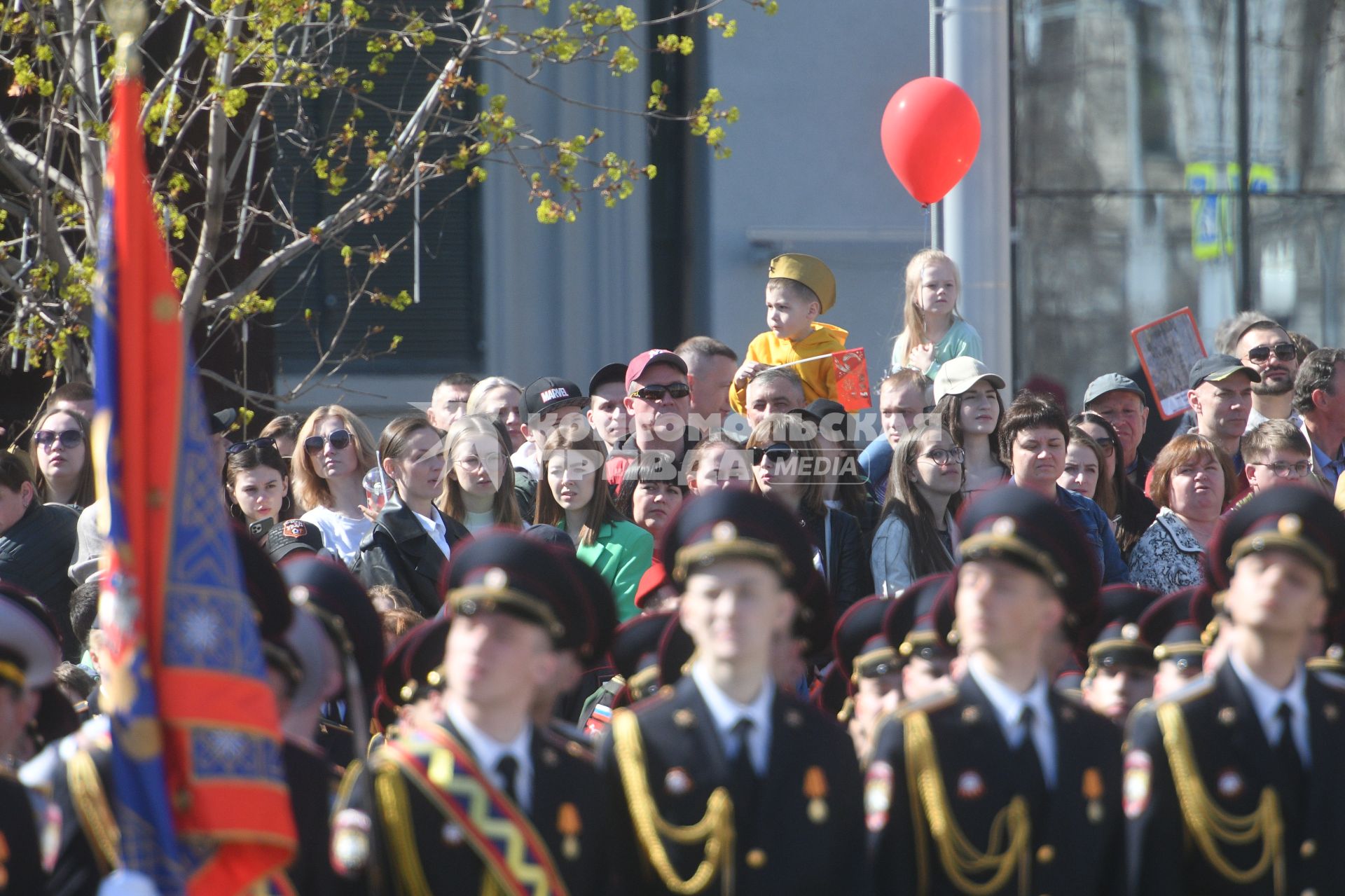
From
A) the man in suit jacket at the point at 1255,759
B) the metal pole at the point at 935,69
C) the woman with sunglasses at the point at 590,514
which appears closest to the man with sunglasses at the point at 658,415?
the woman with sunglasses at the point at 590,514

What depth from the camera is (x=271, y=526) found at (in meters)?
6.31

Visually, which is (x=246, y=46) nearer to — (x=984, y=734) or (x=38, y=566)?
(x=38, y=566)

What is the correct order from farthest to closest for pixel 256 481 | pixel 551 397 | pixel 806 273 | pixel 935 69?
1. pixel 935 69
2. pixel 806 273
3. pixel 551 397
4. pixel 256 481

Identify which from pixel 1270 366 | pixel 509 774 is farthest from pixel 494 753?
pixel 1270 366

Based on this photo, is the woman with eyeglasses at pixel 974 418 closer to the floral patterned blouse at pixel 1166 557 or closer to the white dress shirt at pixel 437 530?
the floral patterned blouse at pixel 1166 557

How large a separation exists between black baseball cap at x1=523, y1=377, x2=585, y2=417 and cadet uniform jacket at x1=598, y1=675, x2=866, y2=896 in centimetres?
358

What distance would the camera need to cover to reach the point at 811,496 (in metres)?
6.04

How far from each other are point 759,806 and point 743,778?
62 millimetres

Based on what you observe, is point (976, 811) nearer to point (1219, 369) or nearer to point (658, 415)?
point (658, 415)

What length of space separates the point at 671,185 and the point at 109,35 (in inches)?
154

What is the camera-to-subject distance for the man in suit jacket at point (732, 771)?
3611 millimetres

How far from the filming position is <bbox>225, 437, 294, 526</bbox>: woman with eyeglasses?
6520mm

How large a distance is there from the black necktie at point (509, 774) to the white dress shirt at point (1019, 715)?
937 millimetres

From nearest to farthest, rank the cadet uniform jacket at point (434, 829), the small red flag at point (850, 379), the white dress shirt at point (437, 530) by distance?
the cadet uniform jacket at point (434, 829)
the white dress shirt at point (437, 530)
the small red flag at point (850, 379)
